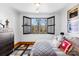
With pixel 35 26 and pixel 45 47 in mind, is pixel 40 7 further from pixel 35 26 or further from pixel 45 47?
pixel 45 47

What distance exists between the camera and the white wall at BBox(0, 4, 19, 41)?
76cm

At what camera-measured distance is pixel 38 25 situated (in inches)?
32.9

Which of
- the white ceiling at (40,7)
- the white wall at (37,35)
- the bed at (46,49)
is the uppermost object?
the white ceiling at (40,7)

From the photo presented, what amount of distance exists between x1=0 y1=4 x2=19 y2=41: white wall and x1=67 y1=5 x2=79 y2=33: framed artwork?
1.55ft

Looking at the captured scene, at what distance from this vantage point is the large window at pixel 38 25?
82cm

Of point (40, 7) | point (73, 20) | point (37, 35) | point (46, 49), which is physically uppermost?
point (40, 7)

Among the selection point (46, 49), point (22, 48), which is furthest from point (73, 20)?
point (22, 48)

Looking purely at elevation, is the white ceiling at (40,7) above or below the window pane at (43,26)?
above

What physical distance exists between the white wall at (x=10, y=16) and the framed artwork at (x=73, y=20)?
0.47 metres

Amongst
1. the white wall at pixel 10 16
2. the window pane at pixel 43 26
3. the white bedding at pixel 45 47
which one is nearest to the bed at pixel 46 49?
the white bedding at pixel 45 47

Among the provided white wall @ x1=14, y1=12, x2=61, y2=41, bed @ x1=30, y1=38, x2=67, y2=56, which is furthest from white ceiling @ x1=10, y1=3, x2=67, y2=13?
bed @ x1=30, y1=38, x2=67, y2=56

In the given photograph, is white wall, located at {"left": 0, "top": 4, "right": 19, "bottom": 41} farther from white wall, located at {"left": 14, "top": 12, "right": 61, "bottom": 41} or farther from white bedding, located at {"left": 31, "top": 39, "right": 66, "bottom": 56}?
white bedding, located at {"left": 31, "top": 39, "right": 66, "bottom": 56}

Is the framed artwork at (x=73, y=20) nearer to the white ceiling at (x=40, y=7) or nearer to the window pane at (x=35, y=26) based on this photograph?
the white ceiling at (x=40, y=7)

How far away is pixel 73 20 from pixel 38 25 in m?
0.32
